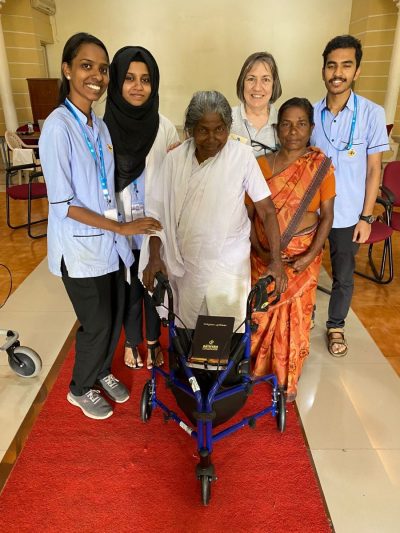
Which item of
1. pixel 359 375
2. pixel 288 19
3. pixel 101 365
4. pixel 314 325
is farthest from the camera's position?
pixel 288 19

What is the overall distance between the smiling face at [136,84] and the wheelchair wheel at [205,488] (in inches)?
60.2

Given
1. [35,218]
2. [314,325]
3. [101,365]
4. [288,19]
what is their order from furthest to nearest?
1. [288,19]
2. [35,218]
3. [314,325]
4. [101,365]

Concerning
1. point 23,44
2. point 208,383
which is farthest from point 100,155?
point 23,44

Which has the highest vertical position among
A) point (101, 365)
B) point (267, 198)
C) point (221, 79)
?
point (221, 79)

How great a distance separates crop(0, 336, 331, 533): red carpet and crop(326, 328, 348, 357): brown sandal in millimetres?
596

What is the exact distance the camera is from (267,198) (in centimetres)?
175

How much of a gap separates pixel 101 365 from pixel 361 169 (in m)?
1.69

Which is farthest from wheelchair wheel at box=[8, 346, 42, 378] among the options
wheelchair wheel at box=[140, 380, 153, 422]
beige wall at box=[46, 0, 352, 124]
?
beige wall at box=[46, 0, 352, 124]

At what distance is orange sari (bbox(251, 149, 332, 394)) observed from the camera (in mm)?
1860

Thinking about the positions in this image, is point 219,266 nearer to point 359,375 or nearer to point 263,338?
point 263,338

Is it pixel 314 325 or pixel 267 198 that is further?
pixel 314 325

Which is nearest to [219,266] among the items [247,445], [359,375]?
[247,445]

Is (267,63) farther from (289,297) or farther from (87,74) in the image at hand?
(289,297)

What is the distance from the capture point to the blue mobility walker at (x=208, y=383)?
1528mm
